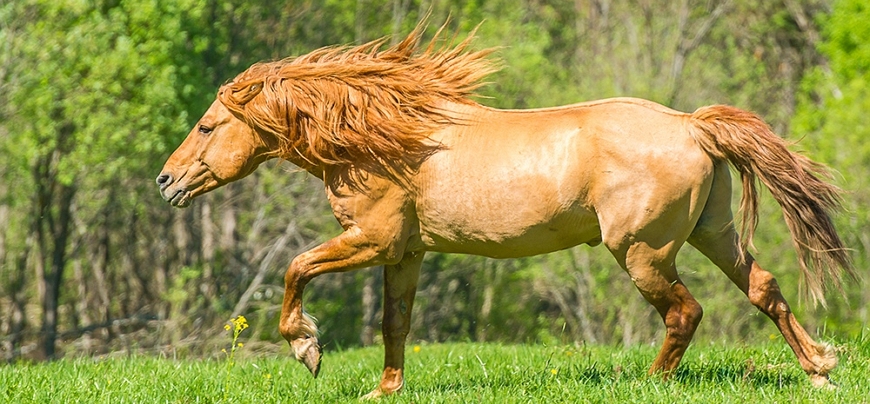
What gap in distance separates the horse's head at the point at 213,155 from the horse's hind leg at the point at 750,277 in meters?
2.50

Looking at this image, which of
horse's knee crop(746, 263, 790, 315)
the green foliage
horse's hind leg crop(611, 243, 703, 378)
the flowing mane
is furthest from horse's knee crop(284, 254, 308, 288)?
the green foliage

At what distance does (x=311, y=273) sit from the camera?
641cm

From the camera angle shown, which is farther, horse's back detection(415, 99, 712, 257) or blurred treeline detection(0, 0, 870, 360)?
blurred treeline detection(0, 0, 870, 360)

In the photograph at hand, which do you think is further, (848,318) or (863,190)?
(848,318)

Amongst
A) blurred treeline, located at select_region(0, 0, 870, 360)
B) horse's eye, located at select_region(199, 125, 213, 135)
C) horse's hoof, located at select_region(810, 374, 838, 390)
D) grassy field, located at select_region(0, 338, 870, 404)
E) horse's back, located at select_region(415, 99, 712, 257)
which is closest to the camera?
grassy field, located at select_region(0, 338, 870, 404)

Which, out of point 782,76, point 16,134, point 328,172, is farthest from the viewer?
point 782,76

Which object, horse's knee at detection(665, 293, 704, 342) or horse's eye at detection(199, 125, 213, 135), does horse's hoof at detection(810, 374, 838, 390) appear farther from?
horse's eye at detection(199, 125, 213, 135)

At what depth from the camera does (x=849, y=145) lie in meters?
27.3

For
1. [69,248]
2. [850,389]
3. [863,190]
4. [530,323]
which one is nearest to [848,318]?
[863,190]

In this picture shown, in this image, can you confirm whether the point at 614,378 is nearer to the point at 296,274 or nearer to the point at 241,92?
the point at 296,274

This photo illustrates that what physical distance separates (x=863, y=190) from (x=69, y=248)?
17.0m

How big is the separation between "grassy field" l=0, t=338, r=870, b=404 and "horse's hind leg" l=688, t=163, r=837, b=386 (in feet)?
0.53

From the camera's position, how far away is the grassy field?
5.78 m

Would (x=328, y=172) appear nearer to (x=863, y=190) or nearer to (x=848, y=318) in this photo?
(x=863, y=190)
